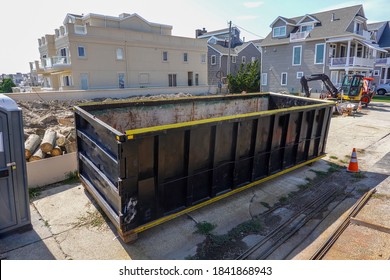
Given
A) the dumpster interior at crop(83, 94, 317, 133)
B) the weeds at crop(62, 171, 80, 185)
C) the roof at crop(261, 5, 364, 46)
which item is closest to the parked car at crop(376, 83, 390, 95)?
the roof at crop(261, 5, 364, 46)

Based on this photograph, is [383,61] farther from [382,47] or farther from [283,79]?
[283,79]

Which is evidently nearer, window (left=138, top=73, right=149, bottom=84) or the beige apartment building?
the beige apartment building

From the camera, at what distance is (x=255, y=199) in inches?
212

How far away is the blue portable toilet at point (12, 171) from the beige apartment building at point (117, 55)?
80.5ft

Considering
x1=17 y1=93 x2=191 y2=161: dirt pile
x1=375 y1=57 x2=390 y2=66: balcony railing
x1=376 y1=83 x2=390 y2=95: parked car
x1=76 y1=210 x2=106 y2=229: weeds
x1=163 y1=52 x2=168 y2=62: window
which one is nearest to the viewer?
x1=76 y1=210 x2=106 y2=229: weeds

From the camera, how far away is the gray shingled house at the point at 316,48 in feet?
84.9

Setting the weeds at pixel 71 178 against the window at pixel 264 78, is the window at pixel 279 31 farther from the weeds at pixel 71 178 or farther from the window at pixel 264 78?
the weeds at pixel 71 178

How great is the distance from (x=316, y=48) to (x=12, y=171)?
29418mm

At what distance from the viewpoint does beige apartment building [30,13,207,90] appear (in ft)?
85.8

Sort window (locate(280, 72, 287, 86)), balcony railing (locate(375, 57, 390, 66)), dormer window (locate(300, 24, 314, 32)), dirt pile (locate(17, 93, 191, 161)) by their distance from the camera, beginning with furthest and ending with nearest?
1. balcony railing (locate(375, 57, 390, 66))
2. window (locate(280, 72, 287, 86))
3. dormer window (locate(300, 24, 314, 32))
4. dirt pile (locate(17, 93, 191, 161))

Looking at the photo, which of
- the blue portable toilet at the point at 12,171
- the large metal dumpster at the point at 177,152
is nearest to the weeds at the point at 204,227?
the large metal dumpster at the point at 177,152

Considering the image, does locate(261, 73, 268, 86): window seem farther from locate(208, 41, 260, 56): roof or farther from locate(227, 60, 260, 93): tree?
locate(208, 41, 260, 56): roof

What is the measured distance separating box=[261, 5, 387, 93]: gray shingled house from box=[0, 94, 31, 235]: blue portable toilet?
27.7 m

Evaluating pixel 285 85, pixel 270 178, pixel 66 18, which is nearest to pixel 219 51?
pixel 285 85
